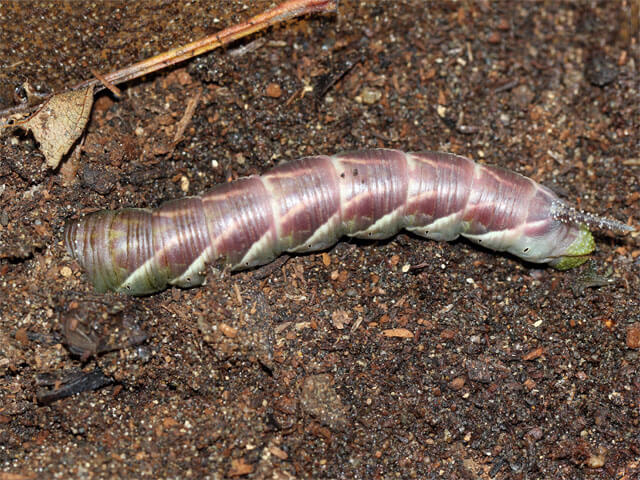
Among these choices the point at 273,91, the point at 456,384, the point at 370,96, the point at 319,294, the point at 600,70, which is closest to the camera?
the point at 456,384

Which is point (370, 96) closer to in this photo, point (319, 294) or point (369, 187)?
point (369, 187)

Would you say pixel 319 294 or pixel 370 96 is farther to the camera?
pixel 370 96

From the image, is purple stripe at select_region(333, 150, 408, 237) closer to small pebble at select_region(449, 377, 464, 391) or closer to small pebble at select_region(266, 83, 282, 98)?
small pebble at select_region(266, 83, 282, 98)

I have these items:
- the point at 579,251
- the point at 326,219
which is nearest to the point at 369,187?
the point at 326,219

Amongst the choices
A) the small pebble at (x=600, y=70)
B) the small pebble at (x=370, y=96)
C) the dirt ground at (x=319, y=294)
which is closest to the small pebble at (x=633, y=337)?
the dirt ground at (x=319, y=294)

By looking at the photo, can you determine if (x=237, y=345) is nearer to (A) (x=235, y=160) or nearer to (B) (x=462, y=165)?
(A) (x=235, y=160)

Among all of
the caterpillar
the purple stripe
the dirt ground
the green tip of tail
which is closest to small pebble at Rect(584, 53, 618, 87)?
the dirt ground
